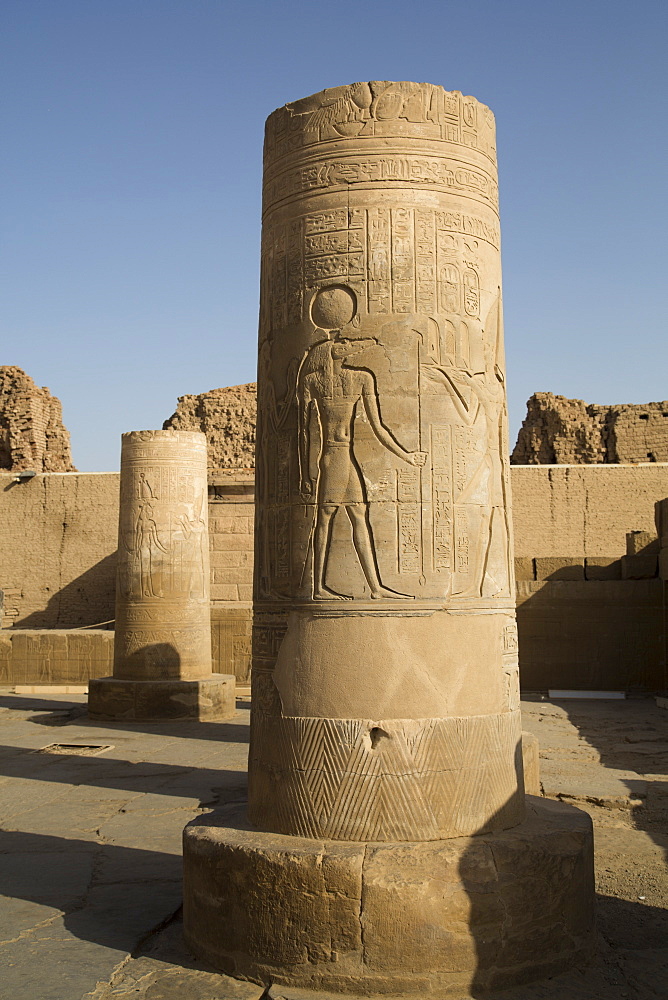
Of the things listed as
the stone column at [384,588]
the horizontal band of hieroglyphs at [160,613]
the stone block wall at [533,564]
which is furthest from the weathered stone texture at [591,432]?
the stone column at [384,588]

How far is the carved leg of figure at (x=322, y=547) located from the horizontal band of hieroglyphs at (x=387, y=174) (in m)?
1.27

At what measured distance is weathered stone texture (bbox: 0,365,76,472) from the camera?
21.5 meters

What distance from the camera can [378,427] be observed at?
3.58 m

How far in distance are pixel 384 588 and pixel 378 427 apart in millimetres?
600

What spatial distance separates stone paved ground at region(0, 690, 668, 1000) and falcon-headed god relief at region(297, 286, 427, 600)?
146 cm

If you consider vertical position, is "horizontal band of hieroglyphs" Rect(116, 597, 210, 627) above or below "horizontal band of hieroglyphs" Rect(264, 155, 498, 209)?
below

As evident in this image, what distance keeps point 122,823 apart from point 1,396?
18.3 metres

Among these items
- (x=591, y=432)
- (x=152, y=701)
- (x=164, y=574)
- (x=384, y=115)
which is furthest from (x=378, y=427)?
(x=591, y=432)

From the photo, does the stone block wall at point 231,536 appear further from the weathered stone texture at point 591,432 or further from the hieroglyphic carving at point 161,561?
the weathered stone texture at point 591,432

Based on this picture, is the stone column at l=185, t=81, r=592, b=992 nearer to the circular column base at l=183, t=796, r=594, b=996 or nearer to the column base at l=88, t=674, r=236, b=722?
the circular column base at l=183, t=796, r=594, b=996

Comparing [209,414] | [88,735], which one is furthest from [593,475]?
[88,735]

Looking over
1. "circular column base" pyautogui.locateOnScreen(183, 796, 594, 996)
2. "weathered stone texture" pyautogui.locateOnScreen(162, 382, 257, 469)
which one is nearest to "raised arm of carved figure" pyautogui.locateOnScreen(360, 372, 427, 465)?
"circular column base" pyautogui.locateOnScreen(183, 796, 594, 996)

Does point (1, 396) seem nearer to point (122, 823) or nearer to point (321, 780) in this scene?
point (122, 823)

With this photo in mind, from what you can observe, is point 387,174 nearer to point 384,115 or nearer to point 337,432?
point 384,115
